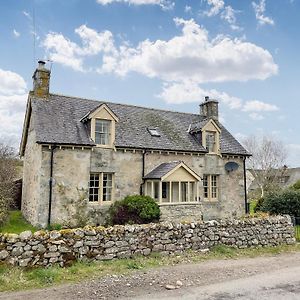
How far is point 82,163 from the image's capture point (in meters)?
18.7

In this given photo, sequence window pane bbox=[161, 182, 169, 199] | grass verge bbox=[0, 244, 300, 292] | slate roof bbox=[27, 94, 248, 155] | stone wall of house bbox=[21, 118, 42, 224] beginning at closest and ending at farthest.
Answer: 1. grass verge bbox=[0, 244, 300, 292]
2. stone wall of house bbox=[21, 118, 42, 224]
3. slate roof bbox=[27, 94, 248, 155]
4. window pane bbox=[161, 182, 169, 199]

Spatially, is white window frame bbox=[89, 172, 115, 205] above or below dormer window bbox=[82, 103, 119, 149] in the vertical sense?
below

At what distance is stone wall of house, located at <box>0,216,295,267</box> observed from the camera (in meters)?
9.18

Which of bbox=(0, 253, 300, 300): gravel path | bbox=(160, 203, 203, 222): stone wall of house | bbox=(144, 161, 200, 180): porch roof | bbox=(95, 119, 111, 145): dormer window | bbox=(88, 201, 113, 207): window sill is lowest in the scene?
bbox=(0, 253, 300, 300): gravel path

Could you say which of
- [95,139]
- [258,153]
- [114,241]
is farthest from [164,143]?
[258,153]

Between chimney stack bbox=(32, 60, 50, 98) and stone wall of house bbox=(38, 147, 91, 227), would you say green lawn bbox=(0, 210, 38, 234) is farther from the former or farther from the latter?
chimney stack bbox=(32, 60, 50, 98)

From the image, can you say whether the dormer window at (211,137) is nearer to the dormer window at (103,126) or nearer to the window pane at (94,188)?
the dormer window at (103,126)

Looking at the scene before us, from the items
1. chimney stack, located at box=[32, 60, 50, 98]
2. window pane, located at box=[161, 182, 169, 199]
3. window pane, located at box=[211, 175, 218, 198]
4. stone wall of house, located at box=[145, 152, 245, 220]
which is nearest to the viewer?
chimney stack, located at box=[32, 60, 50, 98]

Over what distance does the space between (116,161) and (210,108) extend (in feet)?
36.5

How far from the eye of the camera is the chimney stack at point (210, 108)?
26.9m

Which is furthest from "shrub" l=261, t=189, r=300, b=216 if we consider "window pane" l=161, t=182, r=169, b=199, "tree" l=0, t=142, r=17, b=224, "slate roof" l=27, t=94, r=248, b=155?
"tree" l=0, t=142, r=17, b=224

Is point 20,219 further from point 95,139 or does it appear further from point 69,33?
point 69,33

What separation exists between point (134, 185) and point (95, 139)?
13.0 ft

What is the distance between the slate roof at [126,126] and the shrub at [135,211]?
12.1 feet
